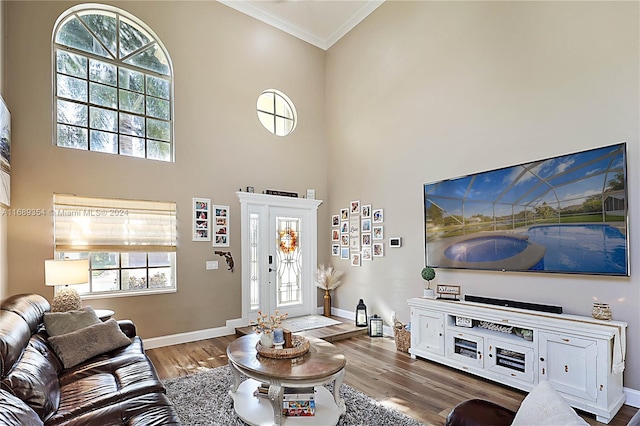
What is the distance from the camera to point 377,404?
2.95m

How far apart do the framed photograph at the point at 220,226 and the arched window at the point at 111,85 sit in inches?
40.2

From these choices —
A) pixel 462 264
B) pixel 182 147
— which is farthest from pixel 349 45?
pixel 462 264

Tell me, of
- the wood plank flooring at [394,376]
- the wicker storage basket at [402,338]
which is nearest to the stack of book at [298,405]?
the wood plank flooring at [394,376]

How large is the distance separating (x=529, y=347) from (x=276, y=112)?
496 centimetres

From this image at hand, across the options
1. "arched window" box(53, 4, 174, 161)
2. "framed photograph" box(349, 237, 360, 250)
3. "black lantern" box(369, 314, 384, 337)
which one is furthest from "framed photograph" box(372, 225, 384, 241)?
"arched window" box(53, 4, 174, 161)

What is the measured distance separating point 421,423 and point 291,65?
5.69 m

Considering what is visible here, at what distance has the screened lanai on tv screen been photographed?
3.01 meters

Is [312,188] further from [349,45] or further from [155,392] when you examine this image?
[155,392]

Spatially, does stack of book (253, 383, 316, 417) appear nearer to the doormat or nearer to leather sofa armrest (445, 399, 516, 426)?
leather sofa armrest (445, 399, 516, 426)

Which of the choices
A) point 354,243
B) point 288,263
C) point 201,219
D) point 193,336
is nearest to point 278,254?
point 288,263

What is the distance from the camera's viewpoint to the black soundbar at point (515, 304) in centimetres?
327

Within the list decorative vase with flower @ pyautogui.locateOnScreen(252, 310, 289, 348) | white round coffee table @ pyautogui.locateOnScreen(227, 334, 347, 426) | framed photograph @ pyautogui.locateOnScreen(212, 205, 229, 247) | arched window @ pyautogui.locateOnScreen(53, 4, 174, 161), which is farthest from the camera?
framed photograph @ pyautogui.locateOnScreen(212, 205, 229, 247)

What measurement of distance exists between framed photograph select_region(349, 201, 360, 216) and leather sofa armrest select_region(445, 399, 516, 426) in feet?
13.4

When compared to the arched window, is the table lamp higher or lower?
lower
